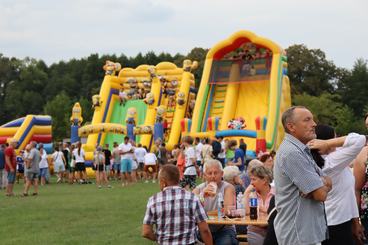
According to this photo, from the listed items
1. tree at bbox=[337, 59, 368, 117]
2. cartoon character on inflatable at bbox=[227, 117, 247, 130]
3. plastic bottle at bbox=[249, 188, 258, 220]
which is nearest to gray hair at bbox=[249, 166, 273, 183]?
plastic bottle at bbox=[249, 188, 258, 220]

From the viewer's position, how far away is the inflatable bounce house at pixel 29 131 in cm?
2339

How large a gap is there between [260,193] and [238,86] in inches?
847

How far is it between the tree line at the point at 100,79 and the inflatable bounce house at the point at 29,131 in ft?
67.9

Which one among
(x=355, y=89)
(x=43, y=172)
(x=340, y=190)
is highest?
(x=355, y=89)

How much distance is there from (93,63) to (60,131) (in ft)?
Answer: 43.8

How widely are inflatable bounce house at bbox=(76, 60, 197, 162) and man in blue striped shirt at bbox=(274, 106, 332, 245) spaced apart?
22.2m

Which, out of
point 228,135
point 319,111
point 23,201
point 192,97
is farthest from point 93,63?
point 23,201

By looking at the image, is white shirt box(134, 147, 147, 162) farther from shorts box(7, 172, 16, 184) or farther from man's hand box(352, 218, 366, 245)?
man's hand box(352, 218, 366, 245)

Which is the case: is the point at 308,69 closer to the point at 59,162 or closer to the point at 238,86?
the point at 238,86

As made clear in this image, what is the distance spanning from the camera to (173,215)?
5145 mm

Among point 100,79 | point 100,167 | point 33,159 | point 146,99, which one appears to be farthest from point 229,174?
point 100,79

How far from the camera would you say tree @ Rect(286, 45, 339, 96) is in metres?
53.9

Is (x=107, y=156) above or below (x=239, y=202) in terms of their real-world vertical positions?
above

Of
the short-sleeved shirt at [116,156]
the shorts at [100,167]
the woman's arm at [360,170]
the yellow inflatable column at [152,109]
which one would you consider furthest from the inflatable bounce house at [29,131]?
the woman's arm at [360,170]
